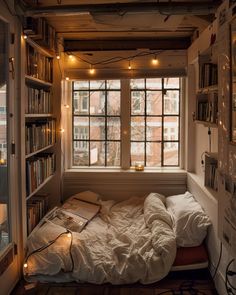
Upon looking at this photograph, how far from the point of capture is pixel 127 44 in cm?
430

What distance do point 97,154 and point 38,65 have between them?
4.94 feet

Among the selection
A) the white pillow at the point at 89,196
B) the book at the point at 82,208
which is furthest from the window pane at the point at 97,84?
the book at the point at 82,208

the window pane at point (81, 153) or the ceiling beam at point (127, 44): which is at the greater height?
the ceiling beam at point (127, 44)

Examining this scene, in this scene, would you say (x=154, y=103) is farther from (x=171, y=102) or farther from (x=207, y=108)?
(x=207, y=108)

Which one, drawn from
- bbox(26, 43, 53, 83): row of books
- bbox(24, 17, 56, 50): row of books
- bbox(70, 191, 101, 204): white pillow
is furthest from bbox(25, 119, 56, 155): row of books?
bbox(24, 17, 56, 50): row of books

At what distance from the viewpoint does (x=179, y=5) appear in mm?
2738

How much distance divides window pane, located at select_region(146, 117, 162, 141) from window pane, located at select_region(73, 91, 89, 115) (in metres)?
0.84

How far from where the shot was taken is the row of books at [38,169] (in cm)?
314

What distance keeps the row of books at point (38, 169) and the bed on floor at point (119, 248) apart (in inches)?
16.7

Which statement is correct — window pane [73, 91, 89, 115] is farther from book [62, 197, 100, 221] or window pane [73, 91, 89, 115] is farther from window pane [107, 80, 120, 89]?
book [62, 197, 100, 221]

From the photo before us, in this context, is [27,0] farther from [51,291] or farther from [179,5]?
[51,291]

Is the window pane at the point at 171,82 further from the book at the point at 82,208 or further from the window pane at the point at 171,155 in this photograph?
the book at the point at 82,208

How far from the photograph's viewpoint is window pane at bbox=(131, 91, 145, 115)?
448cm

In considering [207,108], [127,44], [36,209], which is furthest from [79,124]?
[207,108]
